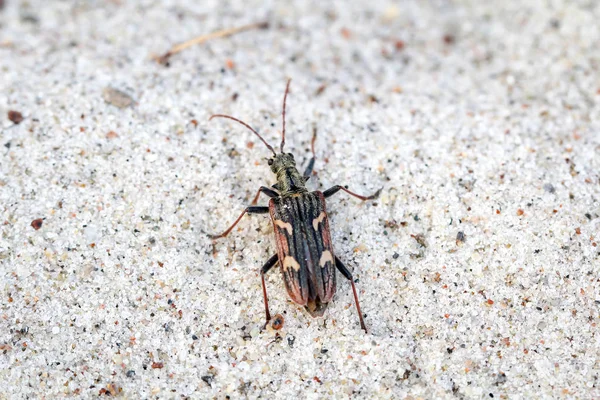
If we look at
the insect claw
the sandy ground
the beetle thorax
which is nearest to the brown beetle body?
the beetle thorax

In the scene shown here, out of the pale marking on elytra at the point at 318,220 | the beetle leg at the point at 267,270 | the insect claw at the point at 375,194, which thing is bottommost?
the beetle leg at the point at 267,270

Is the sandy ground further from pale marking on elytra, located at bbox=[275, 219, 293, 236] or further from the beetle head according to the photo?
pale marking on elytra, located at bbox=[275, 219, 293, 236]

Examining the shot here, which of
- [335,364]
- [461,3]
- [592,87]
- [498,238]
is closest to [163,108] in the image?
[335,364]

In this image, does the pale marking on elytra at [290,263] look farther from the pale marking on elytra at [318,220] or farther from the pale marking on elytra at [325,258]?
the pale marking on elytra at [318,220]

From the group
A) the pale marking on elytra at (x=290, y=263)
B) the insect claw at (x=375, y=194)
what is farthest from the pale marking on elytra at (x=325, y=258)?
the insect claw at (x=375, y=194)

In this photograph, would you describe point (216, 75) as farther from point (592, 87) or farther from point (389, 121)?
point (592, 87)

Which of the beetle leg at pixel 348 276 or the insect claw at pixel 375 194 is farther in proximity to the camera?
the insect claw at pixel 375 194

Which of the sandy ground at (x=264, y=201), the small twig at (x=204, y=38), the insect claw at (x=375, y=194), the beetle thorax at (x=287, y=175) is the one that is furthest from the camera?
the small twig at (x=204, y=38)
